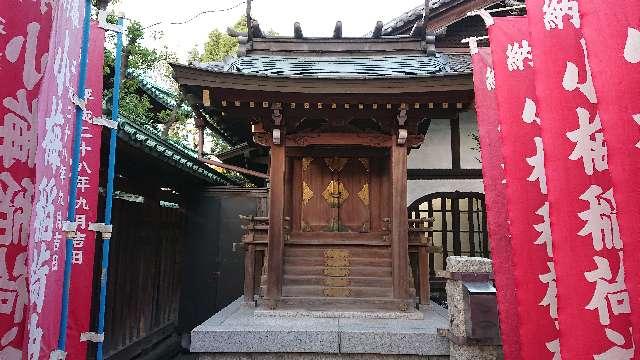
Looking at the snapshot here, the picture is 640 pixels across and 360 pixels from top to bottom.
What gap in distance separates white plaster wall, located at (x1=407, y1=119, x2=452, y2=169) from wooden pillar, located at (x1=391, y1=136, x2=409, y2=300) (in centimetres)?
230

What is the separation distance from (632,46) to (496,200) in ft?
6.80

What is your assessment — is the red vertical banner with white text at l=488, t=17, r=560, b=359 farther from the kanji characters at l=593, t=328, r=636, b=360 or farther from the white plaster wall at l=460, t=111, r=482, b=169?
the white plaster wall at l=460, t=111, r=482, b=169

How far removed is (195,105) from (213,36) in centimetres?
1411

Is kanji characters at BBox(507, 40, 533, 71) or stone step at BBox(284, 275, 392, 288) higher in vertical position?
kanji characters at BBox(507, 40, 533, 71)

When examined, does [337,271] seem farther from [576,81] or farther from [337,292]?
[576,81]

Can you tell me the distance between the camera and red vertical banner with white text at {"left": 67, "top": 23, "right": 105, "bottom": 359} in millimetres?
3305

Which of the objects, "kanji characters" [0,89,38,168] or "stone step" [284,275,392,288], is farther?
"stone step" [284,275,392,288]

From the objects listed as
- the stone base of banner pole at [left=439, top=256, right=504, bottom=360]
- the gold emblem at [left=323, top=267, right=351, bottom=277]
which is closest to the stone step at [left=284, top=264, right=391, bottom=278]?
the gold emblem at [left=323, top=267, right=351, bottom=277]

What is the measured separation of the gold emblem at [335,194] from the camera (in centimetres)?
820

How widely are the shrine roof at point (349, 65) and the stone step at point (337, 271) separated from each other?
369 centimetres

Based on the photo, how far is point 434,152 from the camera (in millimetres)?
9367

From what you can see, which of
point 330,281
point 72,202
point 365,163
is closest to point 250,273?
point 330,281

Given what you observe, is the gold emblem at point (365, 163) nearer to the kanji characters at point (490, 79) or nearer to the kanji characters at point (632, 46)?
the kanji characters at point (490, 79)

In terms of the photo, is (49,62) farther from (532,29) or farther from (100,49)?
(532,29)
